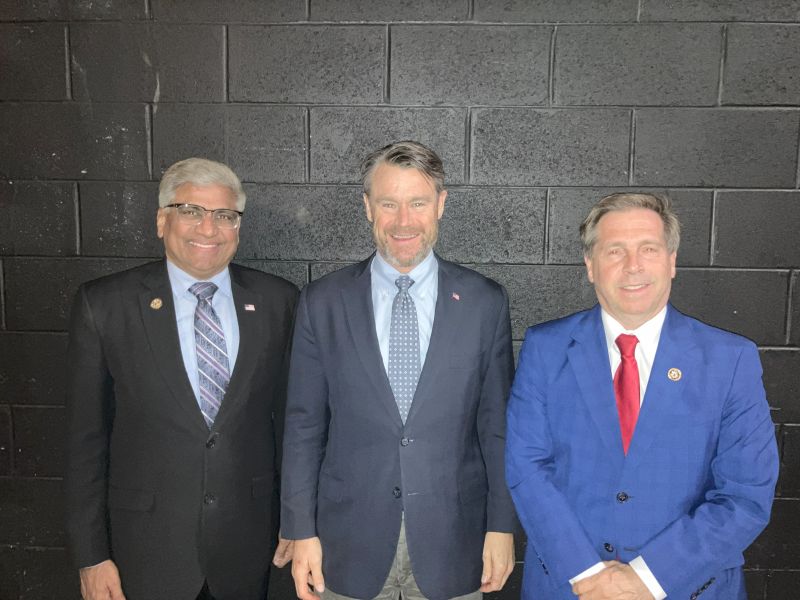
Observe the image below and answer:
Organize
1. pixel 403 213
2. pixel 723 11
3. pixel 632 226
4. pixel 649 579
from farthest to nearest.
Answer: pixel 723 11 → pixel 403 213 → pixel 632 226 → pixel 649 579

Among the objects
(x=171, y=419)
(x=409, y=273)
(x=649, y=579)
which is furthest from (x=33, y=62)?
(x=649, y=579)

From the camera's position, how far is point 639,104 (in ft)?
7.72

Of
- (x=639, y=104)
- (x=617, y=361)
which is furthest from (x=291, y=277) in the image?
(x=639, y=104)

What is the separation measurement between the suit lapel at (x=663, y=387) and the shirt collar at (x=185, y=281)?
1.30 metres

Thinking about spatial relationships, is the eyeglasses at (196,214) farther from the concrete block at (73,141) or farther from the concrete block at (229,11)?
the concrete block at (229,11)

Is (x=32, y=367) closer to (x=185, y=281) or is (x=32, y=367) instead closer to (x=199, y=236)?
A: (x=185, y=281)

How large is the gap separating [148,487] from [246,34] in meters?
1.68

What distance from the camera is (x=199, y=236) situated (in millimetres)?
1920

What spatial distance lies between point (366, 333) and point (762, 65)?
1857 mm

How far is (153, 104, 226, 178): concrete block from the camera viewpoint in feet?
7.92

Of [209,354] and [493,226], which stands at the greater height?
[493,226]

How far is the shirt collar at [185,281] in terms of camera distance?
1.97 meters

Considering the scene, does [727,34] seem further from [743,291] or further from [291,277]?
[291,277]

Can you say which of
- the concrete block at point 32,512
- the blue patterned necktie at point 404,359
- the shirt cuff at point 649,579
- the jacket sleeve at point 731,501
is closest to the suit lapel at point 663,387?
the jacket sleeve at point 731,501
